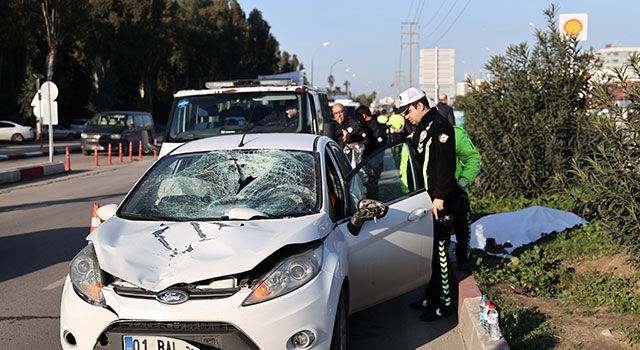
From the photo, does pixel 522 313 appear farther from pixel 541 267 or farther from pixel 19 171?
pixel 19 171

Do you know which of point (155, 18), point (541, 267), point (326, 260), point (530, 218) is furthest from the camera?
point (155, 18)

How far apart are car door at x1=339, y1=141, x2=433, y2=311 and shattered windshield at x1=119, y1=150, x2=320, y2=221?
398 millimetres

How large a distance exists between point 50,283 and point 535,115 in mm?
7539

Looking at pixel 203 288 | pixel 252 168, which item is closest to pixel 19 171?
pixel 252 168

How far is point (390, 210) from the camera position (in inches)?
218

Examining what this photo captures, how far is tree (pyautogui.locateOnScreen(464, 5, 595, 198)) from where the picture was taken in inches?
434

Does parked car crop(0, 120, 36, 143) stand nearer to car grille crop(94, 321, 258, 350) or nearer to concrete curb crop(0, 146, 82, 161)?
concrete curb crop(0, 146, 82, 161)

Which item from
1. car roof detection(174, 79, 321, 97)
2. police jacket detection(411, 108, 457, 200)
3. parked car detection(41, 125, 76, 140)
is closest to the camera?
police jacket detection(411, 108, 457, 200)

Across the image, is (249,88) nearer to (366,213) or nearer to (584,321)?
(366,213)

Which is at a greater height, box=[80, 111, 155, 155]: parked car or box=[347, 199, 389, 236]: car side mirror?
box=[347, 199, 389, 236]: car side mirror

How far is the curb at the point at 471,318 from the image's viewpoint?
15.7 feet

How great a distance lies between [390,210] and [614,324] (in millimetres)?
1880

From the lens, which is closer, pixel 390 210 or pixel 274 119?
pixel 390 210

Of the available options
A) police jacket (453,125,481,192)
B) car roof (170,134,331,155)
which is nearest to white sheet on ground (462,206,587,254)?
police jacket (453,125,481,192)
